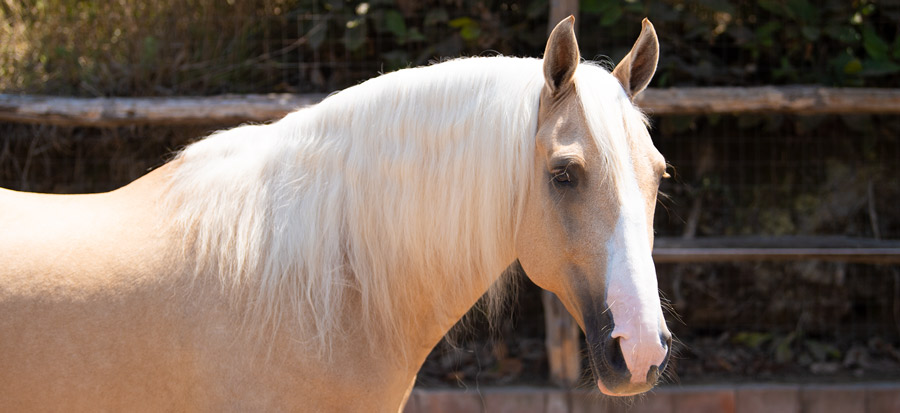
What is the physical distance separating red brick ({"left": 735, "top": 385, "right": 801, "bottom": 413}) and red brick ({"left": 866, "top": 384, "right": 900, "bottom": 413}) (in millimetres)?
403

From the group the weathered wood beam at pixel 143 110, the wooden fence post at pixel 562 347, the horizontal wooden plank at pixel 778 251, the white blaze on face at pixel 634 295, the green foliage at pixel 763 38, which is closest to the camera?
the white blaze on face at pixel 634 295

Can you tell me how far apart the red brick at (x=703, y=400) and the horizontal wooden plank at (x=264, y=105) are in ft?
5.18

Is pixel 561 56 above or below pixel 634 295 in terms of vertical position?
above

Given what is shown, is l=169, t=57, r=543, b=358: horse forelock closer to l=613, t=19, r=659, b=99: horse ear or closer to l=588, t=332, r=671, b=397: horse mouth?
l=613, t=19, r=659, b=99: horse ear

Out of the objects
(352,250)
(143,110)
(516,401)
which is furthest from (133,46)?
(352,250)

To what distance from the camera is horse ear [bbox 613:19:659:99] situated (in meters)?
1.71

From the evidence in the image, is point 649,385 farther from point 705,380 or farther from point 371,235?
point 705,380

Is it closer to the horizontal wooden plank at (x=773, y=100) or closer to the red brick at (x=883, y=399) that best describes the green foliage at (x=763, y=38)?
the horizontal wooden plank at (x=773, y=100)

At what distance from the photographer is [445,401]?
3803mm

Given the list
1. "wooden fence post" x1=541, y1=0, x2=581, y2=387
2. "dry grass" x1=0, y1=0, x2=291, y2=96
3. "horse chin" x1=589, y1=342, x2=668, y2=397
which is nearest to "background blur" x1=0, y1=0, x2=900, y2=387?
"dry grass" x1=0, y1=0, x2=291, y2=96

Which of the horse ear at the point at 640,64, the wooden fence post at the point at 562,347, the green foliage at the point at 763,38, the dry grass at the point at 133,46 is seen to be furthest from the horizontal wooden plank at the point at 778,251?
the dry grass at the point at 133,46

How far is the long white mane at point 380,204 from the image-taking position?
1611 millimetres

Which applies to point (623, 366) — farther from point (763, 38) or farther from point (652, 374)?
point (763, 38)

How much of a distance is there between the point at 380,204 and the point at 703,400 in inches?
115
